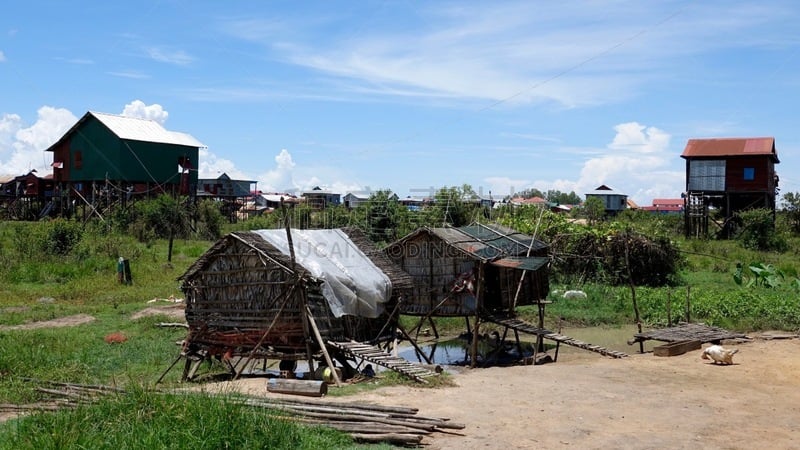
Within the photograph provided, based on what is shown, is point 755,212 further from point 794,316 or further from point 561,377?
point 561,377

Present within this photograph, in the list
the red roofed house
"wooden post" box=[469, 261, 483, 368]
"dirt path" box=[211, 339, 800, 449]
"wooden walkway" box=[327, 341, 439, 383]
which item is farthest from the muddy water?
the red roofed house

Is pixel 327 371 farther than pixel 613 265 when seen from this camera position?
No

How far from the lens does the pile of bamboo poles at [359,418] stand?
8.91 metres

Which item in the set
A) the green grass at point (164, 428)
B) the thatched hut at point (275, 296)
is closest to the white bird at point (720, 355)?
the thatched hut at point (275, 296)

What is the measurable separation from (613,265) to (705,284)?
126 inches

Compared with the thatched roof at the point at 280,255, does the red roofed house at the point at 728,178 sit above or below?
above

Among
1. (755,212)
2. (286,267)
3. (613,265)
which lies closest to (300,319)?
(286,267)

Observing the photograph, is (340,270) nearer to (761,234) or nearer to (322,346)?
(322,346)

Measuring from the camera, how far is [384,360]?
13.0 metres

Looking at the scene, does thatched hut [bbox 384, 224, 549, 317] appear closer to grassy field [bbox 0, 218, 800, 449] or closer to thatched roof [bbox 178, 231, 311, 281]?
grassy field [bbox 0, 218, 800, 449]

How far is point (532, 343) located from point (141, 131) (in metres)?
28.0

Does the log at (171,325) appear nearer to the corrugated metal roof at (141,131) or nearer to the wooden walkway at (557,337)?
the wooden walkway at (557,337)

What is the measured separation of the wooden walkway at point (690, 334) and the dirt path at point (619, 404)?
130 centimetres

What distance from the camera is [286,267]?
43.8 ft
